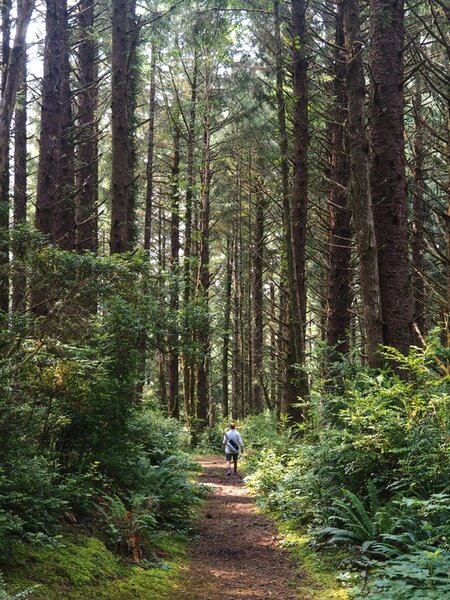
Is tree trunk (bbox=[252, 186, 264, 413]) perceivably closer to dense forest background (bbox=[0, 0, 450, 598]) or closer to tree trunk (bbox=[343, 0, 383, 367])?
dense forest background (bbox=[0, 0, 450, 598])

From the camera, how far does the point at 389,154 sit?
804 centimetres

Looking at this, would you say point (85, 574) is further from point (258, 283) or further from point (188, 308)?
point (258, 283)

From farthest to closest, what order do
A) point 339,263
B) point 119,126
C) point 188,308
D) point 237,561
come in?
point 339,263 < point 119,126 < point 188,308 < point 237,561

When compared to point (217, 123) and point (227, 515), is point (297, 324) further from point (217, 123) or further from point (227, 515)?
point (217, 123)

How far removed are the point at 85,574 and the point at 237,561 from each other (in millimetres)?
2342

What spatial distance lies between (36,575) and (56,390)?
83.8 inches

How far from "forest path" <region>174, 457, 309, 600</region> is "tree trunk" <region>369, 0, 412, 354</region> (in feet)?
12.6

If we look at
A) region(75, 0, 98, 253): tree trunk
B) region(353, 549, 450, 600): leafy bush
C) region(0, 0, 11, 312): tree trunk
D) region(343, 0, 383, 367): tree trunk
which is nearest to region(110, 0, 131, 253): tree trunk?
region(0, 0, 11, 312): tree trunk

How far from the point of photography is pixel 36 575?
163 inches

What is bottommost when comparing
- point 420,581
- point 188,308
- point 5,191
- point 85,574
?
point 85,574

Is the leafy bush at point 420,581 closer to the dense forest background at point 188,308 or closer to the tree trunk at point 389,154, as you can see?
the dense forest background at point 188,308

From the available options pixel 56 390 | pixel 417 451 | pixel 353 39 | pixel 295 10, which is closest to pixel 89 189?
pixel 295 10

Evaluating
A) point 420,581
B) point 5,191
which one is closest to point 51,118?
point 5,191

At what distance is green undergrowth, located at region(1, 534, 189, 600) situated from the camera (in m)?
4.03
